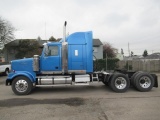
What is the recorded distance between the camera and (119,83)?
1248cm

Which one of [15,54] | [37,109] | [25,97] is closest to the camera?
[37,109]

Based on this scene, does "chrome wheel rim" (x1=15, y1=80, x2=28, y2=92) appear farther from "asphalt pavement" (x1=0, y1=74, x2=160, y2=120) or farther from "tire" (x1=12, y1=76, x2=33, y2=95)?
"asphalt pavement" (x1=0, y1=74, x2=160, y2=120)

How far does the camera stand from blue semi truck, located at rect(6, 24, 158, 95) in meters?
12.3

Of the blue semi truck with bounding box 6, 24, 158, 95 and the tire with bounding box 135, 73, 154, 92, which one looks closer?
the blue semi truck with bounding box 6, 24, 158, 95

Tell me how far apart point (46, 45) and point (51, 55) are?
0.59 m

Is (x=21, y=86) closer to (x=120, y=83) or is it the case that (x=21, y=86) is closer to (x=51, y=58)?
(x=51, y=58)

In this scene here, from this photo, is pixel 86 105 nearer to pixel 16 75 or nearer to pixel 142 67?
pixel 16 75

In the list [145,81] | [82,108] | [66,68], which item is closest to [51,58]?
[66,68]

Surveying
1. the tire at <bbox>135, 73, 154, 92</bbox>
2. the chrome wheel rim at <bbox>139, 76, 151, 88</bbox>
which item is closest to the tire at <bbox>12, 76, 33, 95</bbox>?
the tire at <bbox>135, 73, 154, 92</bbox>

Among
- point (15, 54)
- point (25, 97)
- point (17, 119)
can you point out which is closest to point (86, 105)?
point (17, 119)

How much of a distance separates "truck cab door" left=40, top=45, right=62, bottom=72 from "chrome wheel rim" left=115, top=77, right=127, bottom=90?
3.08 metres

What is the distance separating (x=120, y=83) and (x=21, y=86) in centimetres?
516

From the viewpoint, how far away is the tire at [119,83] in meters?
12.3

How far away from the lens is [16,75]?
39.9 feet
